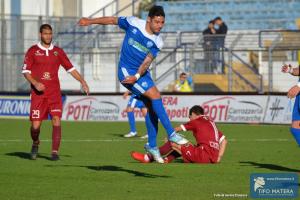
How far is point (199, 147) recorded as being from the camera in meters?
15.9

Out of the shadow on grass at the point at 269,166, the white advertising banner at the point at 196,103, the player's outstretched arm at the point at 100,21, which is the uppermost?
the player's outstretched arm at the point at 100,21

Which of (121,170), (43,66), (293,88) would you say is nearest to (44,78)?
(43,66)

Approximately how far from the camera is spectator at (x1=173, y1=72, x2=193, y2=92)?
109 ft

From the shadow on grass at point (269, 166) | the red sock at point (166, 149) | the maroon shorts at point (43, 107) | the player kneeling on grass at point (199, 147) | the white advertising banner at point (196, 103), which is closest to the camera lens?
the shadow on grass at point (269, 166)

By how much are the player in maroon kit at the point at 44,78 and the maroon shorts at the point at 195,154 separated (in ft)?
7.30

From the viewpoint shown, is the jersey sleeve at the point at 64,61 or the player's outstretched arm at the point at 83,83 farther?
the jersey sleeve at the point at 64,61

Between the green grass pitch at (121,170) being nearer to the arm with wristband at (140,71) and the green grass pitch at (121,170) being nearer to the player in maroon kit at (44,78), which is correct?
the player in maroon kit at (44,78)

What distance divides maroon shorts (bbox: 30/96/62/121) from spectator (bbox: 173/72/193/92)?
1661 cm

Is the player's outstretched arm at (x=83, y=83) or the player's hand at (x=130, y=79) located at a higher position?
the player's hand at (x=130, y=79)

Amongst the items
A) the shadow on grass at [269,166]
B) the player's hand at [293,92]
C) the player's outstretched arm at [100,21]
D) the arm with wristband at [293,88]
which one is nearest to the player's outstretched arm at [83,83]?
the player's outstretched arm at [100,21]

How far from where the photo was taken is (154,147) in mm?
15500

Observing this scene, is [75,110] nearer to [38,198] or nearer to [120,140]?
[120,140]

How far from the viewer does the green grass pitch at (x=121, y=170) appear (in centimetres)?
1179

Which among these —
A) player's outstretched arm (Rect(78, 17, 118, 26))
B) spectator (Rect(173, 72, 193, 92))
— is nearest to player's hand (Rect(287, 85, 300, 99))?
player's outstretched arm (Rect(78, 17, 118, 26))
